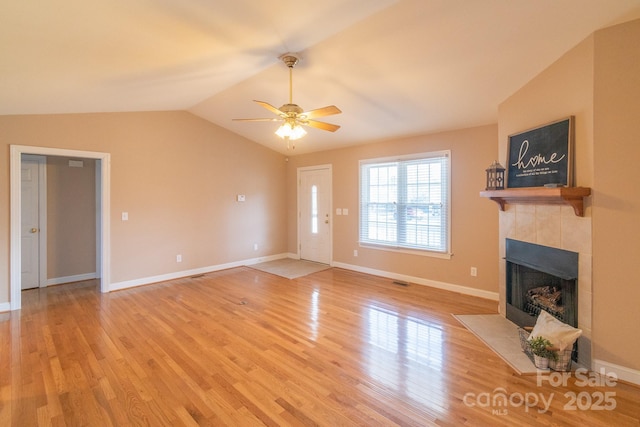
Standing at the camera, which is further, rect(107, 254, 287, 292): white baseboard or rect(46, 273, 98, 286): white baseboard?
rect(46, 273, 98, 286): white baseboard

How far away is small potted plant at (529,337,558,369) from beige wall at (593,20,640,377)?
0.33 metres

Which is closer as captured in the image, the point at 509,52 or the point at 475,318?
the point at 509,52

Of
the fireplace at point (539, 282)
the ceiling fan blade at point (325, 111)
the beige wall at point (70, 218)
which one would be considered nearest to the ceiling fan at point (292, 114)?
the ceiling fan blade at point (325, 111)

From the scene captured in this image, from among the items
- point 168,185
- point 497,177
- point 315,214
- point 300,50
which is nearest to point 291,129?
point 300,50

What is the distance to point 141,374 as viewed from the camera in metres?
2.33

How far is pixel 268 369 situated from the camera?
240 cm

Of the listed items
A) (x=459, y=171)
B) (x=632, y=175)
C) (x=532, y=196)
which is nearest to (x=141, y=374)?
(x=532, y=196)

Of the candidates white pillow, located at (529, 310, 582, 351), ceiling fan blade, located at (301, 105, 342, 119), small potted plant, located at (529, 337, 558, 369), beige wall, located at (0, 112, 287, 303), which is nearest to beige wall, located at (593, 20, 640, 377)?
white pillow, located at (529, 310, 582, 351)

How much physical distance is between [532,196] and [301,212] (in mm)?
4797

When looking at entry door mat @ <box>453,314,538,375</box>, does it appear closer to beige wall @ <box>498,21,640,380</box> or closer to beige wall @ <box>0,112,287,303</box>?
beige wall @ <box>498,21,640,380</box>

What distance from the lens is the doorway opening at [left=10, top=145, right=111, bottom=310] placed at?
367cm

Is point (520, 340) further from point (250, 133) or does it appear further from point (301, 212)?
point (250, 133)

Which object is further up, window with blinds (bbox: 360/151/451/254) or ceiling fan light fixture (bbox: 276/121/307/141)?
ceiling fan light fixture (bbox: 276/121/307/141)

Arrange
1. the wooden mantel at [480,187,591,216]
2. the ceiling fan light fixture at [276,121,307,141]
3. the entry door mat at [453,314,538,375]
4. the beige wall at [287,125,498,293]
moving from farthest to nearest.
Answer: the beige wall at [287,125,498,293] → the ceiling fan light fixture at [276,121,307,141] → the entry door mat at [453,314,538,375] → the wooden mantel at [480,187,591,216]
